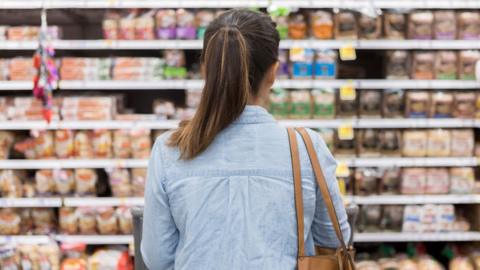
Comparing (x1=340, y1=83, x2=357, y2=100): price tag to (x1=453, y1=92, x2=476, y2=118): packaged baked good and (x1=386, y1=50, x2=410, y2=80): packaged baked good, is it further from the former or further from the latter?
(x1=453, y1=92, x2=476, y2=118): packaged baked good

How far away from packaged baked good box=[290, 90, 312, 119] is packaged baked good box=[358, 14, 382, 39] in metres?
0.58

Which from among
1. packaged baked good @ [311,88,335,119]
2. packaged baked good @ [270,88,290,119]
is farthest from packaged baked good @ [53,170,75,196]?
packaged baked good @ [311,88,335,119]

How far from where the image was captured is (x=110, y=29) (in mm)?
3693

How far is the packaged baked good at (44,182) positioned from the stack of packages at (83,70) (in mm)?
688

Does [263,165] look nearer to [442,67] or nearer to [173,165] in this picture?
[173,165]

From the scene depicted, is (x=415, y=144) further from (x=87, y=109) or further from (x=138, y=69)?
(x=87, y=109)

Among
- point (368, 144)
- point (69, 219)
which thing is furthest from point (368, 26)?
point (69, 219)

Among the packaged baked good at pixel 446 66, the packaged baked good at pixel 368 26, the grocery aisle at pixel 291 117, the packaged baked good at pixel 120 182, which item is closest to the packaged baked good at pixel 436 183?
the grocery aisle at pixel 291 117

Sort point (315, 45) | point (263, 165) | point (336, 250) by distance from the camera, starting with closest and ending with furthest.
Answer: point (263, 165) → point (336, 250) → point (315, 45)

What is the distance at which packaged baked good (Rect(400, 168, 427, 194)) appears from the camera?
12.4 feet

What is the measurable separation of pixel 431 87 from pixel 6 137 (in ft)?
9.98

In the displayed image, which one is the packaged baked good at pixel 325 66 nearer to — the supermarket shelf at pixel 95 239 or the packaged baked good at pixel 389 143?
the packaged baked good at pixel 389 143

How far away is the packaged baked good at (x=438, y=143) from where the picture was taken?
3750 mm

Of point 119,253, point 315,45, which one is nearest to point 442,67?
point 315,45
